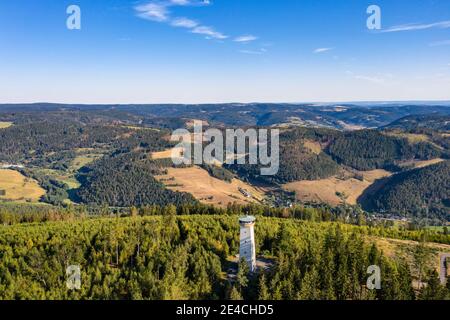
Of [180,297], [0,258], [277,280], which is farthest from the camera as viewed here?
[0,258]

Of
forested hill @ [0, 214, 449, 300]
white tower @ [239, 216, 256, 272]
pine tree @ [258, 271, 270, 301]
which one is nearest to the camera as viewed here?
pine tree @ [258, 271, 270, 301]

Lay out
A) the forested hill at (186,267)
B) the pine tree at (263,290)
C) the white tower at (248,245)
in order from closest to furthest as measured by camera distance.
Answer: the pine tree at (263,290)
the forested hill at (186,267)
the white tower at (248,245)

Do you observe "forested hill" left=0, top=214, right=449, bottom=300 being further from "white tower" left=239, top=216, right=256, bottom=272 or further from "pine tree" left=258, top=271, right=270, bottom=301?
"white tower" left=239, top=216, right=256, bottom=272

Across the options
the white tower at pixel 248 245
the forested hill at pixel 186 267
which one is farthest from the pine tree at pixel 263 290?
the white tower at pixel 248 245

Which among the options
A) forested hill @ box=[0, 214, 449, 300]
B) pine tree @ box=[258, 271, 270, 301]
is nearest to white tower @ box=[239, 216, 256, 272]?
forested hill @ box=[0, 214, 449, 300]

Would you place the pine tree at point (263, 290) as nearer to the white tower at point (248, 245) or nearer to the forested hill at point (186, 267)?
the forested hill at point (186, 267)

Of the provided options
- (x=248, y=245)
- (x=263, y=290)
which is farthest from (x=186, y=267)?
(x=263, y=290)

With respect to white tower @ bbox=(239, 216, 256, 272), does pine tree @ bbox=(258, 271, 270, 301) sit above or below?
below
